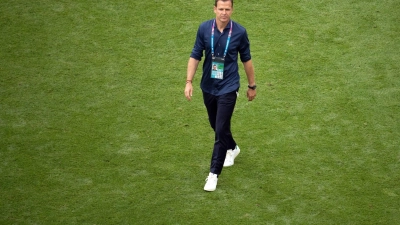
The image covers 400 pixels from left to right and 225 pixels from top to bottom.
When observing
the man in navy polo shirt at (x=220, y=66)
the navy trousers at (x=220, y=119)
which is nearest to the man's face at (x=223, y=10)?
the man in navy polo shirt at (x=220, y=66)

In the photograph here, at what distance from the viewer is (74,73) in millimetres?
8469

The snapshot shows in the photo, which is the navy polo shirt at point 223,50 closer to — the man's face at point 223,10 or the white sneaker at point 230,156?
the man's face at point 223,10

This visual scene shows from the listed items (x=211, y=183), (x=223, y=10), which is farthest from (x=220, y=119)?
(x=223, y=10)

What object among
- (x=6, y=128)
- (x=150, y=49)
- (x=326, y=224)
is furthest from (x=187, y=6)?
(x=326, y=224)

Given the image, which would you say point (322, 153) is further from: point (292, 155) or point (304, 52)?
point (304, 52)

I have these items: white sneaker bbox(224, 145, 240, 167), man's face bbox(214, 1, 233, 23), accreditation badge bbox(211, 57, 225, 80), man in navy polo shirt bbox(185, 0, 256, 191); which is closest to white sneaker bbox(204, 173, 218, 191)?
man in navy polo shirt bbox(185, 0, 256, 191)

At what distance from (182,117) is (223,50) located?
64.3 inches

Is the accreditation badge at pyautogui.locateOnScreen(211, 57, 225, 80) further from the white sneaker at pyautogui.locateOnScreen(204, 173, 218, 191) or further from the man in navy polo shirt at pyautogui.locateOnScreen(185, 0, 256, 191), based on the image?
the white sneaker at pyautogui.locateOnScreen(204, 173, 218, 191)

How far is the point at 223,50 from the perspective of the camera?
6.27 meters

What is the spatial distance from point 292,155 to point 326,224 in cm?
119

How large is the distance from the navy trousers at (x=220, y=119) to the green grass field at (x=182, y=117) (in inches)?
12.1

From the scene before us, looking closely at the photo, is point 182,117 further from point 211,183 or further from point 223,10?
point 223,10

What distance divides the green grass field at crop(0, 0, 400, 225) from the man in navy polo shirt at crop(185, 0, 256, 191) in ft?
1.70

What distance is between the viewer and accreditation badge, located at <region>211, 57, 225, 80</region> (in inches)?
249
